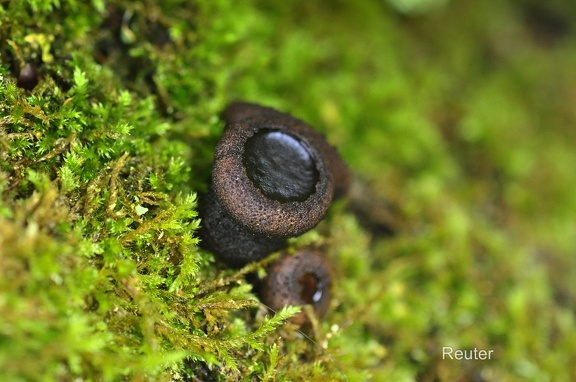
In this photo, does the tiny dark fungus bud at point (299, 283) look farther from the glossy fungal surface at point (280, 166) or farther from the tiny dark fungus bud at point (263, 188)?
the glossy fungal surface at point (280, 166)

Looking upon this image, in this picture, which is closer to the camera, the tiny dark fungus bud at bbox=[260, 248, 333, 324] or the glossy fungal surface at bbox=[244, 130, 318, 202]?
the glossy fungal surface at bbox=[244, 130, 318, 202]

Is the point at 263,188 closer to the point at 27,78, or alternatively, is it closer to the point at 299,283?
the point at 299,283

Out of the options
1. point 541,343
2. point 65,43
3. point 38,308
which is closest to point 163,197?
point 38,308

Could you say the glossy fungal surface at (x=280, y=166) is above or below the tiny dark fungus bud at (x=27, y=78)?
above

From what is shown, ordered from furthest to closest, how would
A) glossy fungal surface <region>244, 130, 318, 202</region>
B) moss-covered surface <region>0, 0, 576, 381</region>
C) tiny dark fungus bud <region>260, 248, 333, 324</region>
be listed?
1. tiny dark fungus bud <region>260, 248, 333, 324</region>
2. glossy fungal surface <region>244, 130, 318, 202</region>
3. moss-covered surface <region>0, 0, 576, 381</region>

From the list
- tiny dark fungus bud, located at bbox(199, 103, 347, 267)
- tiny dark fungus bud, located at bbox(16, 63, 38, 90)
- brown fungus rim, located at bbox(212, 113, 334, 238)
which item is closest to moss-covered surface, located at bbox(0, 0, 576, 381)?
tiny dark fungus bud, located at bbox(16, 63, 38, 90)

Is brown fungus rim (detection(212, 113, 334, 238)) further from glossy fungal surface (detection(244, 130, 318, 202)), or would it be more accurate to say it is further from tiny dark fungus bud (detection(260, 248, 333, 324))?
tiny dark fungus bud (detection(260, 248, 333, 324))

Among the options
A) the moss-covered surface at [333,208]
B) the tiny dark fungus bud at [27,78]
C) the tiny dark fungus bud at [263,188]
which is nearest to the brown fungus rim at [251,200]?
the tiny dark fungus bud at [263,188]
